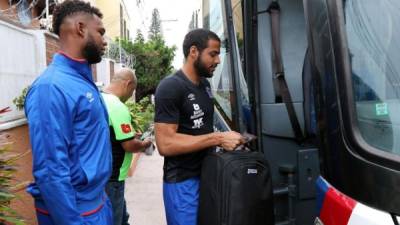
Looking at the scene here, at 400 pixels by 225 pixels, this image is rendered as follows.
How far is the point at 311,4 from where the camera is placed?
1.83 metres

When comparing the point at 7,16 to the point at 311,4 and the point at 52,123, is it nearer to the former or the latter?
the point at 52,123

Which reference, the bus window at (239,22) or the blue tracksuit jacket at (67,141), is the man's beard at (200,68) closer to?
the bus window at (239,22)

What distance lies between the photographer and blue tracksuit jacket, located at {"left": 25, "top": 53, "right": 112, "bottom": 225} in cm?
188

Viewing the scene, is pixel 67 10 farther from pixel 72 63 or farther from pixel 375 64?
pixel 375 64

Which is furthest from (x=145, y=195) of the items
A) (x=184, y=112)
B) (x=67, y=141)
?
(x=67, y=141)

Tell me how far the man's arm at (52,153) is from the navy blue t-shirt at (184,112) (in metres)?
0.82

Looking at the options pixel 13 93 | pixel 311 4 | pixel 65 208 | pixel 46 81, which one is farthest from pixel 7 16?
pixel 311 4

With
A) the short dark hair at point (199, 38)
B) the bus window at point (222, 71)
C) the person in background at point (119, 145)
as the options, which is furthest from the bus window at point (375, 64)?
the person in background at point (119, 145)

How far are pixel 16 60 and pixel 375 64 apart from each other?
A: 354 cm

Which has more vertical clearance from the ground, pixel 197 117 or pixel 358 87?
pixel 358 87

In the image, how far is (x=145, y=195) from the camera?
22.7ft

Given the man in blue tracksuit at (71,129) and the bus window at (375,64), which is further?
the man in blue tracksuit at (71,129)

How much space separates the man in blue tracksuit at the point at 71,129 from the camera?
1886mm

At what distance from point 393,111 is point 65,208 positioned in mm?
1363
